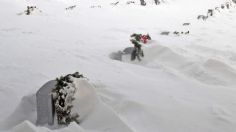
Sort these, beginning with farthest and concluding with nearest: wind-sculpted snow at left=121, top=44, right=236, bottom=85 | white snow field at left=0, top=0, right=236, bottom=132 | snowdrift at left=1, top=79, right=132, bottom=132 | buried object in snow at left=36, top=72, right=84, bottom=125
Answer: wind-sculpted snow at left=121, top=44, right=236, bottom=85, white snow field at left=0, top=0, right=236, bottom=132, buried object in snow at left=36, top=72, right=84, bottom=125, snowdrift at left=1, top=79, right=132, bottom=132

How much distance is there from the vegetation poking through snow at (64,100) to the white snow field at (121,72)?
0.51ft

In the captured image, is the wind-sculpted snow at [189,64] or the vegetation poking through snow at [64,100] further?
the wind-sculpted snow at [189,64]

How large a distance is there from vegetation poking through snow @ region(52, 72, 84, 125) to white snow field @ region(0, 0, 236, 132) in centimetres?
16

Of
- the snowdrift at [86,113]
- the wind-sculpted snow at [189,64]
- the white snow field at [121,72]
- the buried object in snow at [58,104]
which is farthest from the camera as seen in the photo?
the wind-sculpted snow at [189,64]

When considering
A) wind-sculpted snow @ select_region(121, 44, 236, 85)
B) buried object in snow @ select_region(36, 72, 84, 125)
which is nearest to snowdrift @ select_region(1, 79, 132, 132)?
buried object in snow @ select_region(36, 72, 84, 125)

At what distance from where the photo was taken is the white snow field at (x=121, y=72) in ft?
13.4

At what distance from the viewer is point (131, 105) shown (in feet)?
14.4

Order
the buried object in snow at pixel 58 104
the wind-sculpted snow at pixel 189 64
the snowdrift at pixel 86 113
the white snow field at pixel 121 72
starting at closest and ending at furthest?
the snowdrift at pixel 86 113, the buried object in snow at pixel 58 104, the white snow field at pixel 121 72, the wind-sculpted snow at pixel 189 64

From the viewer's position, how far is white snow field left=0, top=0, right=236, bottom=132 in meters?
4.07

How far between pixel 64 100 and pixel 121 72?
2167mm

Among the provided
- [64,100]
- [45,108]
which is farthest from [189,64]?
[45,108]

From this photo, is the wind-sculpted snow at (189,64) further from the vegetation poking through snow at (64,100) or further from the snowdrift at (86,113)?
the vegetation poking through snow at (64,100)

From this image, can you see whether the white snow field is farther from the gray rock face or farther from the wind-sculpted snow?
the gray rock face

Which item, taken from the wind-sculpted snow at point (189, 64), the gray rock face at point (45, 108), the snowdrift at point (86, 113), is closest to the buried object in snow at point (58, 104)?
the gray rock face at point (45, 108)
